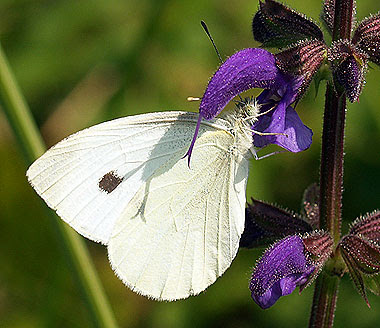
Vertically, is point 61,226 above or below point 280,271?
above

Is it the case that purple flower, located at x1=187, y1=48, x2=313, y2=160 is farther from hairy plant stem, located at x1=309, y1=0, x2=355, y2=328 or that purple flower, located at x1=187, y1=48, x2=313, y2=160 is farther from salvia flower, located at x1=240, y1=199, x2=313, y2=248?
salvia flower, located at x1=240, y1=199, x2=313, y2=248

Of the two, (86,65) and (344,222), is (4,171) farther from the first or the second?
(344,222)

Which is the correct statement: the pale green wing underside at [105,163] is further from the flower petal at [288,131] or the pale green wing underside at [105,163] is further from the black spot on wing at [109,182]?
the flower petal at [288,131]

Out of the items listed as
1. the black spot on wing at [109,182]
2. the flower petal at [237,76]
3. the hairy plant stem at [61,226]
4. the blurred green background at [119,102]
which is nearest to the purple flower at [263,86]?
the flower petal at [237,76]

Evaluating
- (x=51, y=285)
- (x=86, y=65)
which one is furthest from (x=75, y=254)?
(x=86, y=65)

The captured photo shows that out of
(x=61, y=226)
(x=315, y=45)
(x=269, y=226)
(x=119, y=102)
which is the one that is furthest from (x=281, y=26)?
(x=119, y=102)

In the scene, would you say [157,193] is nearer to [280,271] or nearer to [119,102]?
[280,271]

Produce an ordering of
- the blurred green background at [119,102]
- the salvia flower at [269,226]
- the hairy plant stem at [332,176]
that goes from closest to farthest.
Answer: the hairy plant stem at [332,176], the salvia flower at [269,226], the blurred green background at [119,102]
